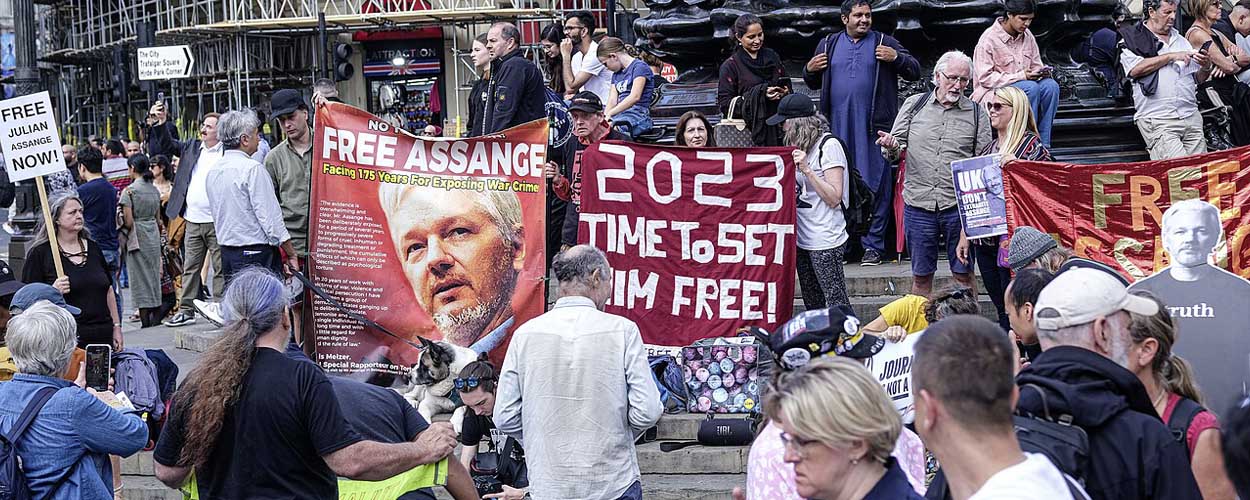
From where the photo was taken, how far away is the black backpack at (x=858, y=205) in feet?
32.3

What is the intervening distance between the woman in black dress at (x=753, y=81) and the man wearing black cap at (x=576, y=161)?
120 cm

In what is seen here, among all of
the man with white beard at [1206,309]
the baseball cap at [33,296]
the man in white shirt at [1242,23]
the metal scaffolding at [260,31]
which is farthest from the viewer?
the metal scaffolding at [260,31]

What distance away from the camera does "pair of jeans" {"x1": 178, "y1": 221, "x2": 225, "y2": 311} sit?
12.2 metres

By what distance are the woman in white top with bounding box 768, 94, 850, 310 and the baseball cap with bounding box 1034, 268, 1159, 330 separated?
471cm

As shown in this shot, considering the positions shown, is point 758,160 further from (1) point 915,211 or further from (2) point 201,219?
(2) point 201,219

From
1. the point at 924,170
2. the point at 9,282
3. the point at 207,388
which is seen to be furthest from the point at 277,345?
the point at 924,170

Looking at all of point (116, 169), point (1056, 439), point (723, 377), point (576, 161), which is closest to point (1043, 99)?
point (576, 161)

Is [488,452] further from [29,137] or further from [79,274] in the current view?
[29,137]

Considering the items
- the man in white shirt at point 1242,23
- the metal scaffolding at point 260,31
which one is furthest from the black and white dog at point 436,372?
the metal scaffolding at point 260,31

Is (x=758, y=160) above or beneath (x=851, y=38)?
beneath

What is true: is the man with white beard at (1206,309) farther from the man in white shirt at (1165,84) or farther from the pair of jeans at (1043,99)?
the man in white shirt at (1165,84)

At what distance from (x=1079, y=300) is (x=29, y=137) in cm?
871

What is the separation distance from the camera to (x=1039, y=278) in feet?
15.0

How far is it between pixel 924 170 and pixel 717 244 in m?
1.38
